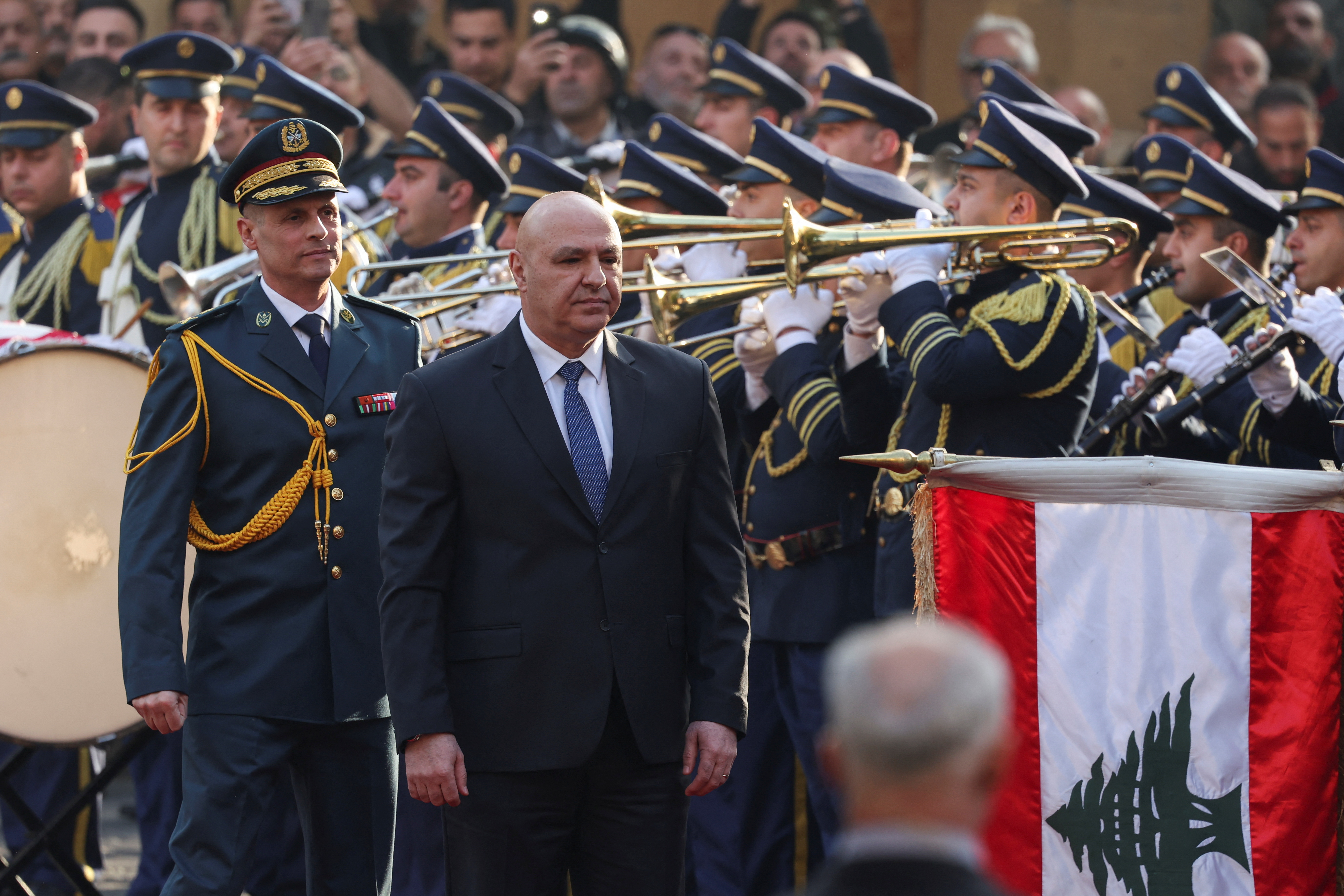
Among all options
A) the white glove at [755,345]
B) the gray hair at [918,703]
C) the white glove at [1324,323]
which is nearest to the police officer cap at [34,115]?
the white glove at [755,345]

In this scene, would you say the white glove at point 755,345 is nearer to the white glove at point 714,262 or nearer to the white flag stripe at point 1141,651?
the white glove at point 714,262

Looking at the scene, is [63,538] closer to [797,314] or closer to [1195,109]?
[797,314]

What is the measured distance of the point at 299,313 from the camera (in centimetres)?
443

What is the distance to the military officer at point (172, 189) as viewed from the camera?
7.74 m

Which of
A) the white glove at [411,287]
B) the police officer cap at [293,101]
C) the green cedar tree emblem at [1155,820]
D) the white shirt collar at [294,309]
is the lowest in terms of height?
the green cedar tree emblem at [1155,820]

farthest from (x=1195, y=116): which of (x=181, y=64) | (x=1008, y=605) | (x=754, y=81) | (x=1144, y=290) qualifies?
(x=1008, y=605)

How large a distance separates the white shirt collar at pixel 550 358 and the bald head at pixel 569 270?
13 millimetres

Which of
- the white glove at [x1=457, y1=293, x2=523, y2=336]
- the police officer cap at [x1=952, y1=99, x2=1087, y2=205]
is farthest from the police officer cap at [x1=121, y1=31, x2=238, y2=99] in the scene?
the police officer cap at [x1=952, y1=99, x2=1087, y2=205]

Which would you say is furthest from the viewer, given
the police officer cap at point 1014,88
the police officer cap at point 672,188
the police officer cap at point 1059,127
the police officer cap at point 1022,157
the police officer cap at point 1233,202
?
the police officer cap at point 1014,88

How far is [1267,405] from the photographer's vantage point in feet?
17.5

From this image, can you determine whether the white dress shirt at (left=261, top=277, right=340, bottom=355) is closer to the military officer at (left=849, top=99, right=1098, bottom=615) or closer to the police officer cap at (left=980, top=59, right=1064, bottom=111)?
the military officer at (left=849, top=99, right=1098, bottom=615)

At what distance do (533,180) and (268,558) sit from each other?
3391mm

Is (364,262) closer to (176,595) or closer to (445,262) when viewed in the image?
(445,262)

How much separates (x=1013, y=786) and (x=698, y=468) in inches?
42.1
